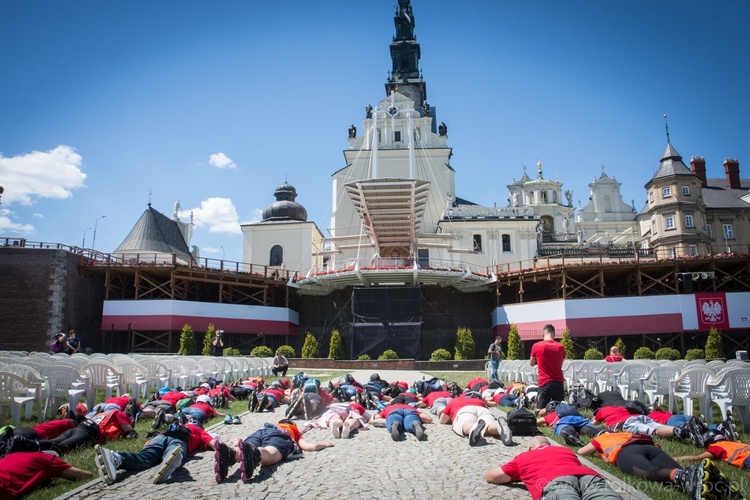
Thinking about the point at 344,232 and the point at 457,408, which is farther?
the point at 344,232

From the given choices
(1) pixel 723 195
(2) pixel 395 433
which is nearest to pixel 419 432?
(2) pixel 395 433

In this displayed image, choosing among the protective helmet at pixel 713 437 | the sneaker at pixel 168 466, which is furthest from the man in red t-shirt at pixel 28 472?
the protective helmet at pixel 713 437

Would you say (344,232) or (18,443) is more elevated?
(344,232)

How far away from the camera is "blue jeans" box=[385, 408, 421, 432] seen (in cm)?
859

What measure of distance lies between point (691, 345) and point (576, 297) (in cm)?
734

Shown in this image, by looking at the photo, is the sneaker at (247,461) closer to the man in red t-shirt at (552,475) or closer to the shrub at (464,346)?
the man in red t-shirt at (552,475)

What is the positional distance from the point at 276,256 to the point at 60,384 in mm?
41549

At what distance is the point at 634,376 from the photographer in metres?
11.7

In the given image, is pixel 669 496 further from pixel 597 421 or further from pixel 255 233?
pixel 255 233


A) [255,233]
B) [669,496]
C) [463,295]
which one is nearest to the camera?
[669,496]

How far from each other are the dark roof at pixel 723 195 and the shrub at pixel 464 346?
32.2 meters

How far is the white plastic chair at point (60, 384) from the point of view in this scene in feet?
32.0

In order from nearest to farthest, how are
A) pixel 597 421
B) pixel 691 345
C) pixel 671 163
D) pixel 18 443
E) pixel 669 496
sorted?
1. pixel 669 496
2. pixel 18 443
3. pixel 597 421
4. pixel 691 345
5. pixel 671 163

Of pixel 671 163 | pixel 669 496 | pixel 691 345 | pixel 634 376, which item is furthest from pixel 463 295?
pixel 669 496
